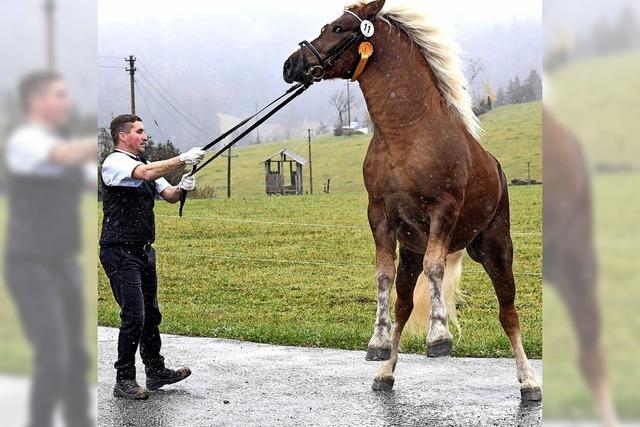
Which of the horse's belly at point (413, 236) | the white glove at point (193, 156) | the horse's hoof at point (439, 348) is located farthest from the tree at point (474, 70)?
the horse's hoof at point (439, 348)

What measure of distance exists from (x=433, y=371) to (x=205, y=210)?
8809 mm

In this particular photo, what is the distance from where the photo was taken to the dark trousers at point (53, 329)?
5.19 feet

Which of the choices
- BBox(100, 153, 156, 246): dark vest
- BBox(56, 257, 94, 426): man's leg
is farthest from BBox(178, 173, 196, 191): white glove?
BBox(56, 257, 94, 426): man's leg

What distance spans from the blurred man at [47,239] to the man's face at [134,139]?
351cm

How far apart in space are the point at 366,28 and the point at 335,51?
0.19 meters

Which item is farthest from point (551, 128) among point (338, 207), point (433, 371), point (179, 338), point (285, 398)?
point (338, 207)

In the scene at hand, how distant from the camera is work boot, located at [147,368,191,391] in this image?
5562mm

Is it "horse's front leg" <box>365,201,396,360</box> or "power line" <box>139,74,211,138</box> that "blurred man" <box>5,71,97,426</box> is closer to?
"horse's front leg" <box>365,201,396,360</box>

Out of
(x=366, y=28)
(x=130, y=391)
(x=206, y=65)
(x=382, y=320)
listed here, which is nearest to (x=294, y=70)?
(x=366, y=28)

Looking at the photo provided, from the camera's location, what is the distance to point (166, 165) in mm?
4641

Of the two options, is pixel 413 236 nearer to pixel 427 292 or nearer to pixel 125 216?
pixel 427 292

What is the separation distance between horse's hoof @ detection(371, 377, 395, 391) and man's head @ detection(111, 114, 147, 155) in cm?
199

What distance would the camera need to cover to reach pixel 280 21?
46.6ft

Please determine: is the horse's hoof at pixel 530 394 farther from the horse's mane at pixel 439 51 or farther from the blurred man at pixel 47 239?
the blurred man at pixel 47 239
